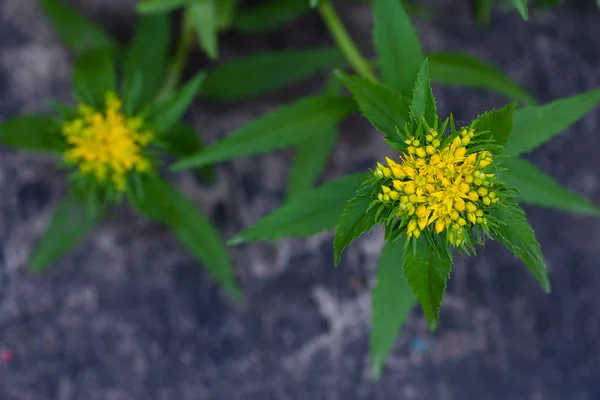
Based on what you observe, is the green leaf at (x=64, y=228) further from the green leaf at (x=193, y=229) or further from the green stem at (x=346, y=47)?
the green stem at (x=346, y=47)

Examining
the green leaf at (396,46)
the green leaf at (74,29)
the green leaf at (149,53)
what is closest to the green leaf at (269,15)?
the green leaf at (149,53)

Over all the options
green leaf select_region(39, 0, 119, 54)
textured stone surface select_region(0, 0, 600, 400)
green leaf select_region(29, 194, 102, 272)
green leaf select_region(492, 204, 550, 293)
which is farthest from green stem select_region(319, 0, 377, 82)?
green leaf select_region(29, 194, 102, 272)

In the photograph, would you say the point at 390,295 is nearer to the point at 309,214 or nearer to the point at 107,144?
the point at 309,214

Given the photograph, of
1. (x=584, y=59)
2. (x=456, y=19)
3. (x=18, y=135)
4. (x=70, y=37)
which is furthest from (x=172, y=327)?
(x=584, y=59)

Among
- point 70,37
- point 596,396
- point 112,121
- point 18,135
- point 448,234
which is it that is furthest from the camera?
point 596,396

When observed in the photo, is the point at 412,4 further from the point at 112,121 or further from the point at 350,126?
the point at 112,121

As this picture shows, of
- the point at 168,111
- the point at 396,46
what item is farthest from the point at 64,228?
the point at 396,46
